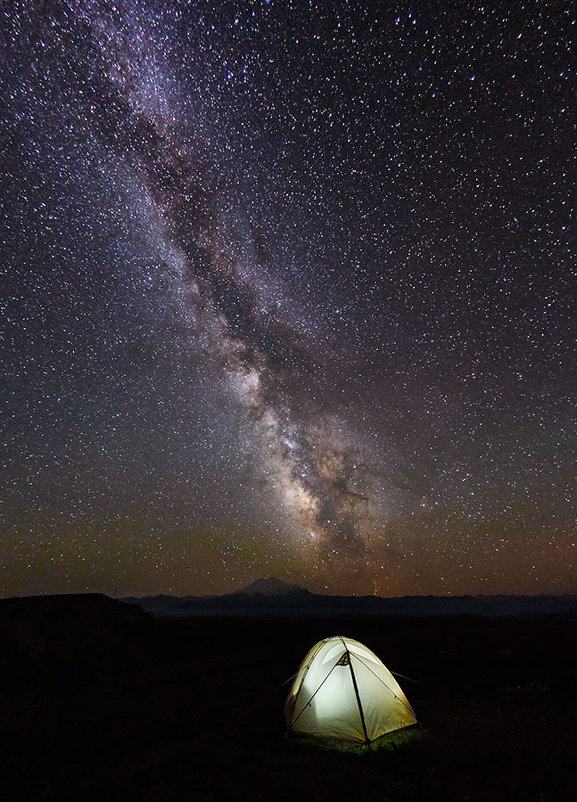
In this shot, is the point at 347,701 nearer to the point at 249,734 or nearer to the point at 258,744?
the point at 258,744

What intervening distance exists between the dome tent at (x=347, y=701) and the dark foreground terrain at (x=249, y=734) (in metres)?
0.59

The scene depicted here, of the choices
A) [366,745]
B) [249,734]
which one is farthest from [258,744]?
[366,745]

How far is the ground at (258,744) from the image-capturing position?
728cm

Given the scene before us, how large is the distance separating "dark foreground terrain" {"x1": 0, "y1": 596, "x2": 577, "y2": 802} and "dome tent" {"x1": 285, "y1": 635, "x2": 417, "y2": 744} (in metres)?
0.59

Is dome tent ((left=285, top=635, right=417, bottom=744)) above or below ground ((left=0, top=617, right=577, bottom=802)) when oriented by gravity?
above

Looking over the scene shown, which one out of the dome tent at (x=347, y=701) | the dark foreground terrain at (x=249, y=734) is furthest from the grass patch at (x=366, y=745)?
the dark foreground terrain at (x=249, y=734)

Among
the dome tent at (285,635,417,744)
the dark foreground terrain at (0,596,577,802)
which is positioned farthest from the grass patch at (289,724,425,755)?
the dark foreground terrain at (0,596,577,802)

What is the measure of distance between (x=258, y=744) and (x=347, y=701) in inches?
84.1

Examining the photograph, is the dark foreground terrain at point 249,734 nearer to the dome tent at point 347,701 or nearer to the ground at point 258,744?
the ground at point 258,744

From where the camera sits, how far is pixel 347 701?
31.7ft

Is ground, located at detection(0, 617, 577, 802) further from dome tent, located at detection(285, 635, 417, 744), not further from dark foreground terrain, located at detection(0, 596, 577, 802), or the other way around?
dome tent, located at detection(285, 635, 417, 744)

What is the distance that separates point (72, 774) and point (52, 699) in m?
8.27

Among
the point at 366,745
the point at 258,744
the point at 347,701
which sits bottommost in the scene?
the point at 258,744

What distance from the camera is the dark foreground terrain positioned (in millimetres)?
7328
